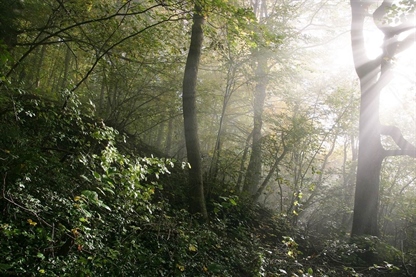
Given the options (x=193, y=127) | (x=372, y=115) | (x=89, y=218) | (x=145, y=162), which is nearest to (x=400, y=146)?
(x=372, y=115)

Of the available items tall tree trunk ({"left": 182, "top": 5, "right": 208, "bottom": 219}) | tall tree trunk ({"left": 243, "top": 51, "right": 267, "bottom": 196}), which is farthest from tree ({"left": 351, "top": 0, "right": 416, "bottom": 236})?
tall tree trunk ({"left": 182, "top": 5, "right": 208, "bottom": 219})

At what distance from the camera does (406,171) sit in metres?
14.9

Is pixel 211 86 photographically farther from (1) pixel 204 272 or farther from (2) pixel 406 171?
(2) pixel 406 171

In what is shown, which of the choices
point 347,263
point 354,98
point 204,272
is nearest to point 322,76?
point 354,98

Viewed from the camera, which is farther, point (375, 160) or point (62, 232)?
point (375, 160)

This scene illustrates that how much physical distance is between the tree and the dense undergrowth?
3023 mm

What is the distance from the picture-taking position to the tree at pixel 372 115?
28.3 ft

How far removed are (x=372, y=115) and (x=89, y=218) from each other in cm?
840

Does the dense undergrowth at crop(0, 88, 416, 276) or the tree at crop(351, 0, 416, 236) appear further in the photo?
the tree at crop(351, 0, 416, 236)

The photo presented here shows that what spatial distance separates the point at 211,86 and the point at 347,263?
265 inches

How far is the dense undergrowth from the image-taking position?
8.89 ft

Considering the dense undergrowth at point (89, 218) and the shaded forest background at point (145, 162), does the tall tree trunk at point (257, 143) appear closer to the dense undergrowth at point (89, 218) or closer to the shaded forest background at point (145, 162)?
the shaded forest background at point (145, 162)

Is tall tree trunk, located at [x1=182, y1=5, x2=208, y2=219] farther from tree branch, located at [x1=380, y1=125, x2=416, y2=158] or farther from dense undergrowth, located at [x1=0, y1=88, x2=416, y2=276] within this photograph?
tree branch, located at [x1=380, y1=125, x2=416, y2=158]

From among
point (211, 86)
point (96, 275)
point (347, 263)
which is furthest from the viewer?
point (211, 86)
